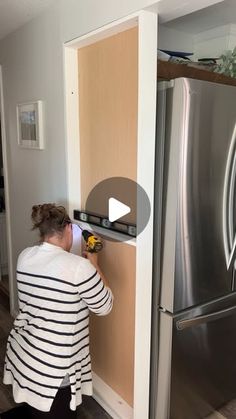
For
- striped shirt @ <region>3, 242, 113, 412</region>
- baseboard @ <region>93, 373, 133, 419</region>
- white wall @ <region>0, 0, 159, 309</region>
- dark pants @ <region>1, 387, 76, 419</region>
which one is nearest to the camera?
striped shirt @ <region>3, 242, 113, 412</region>

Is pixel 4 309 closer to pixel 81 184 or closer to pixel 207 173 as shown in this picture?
pixel 81 184

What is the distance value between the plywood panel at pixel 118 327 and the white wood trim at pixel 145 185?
10 centimetres

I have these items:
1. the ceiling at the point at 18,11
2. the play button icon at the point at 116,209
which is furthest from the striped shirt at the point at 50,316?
the ceiling at the point at 18,11

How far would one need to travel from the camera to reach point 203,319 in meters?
1.79

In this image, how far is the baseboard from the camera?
6.40 ft

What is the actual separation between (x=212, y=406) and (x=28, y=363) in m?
1.14

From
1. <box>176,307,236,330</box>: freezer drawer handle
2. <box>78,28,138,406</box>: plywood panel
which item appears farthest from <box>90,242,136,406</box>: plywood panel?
<box>176,307,236,330</box>: freezer drawer handle

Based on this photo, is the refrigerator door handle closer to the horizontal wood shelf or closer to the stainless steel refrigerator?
the stainless steel refrigerator

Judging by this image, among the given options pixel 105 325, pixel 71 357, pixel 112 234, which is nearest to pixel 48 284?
pixel 71 357

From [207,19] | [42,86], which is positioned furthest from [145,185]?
[207,19]

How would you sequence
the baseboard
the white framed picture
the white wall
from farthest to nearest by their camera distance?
the white framed picture, the baseboard, the white wall

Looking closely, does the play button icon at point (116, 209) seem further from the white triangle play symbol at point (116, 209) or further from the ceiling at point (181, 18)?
the ceiling at point (181, 18)

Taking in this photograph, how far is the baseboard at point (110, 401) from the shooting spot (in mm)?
1950

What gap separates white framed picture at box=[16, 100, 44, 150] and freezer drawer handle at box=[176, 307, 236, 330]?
4.61 ft
